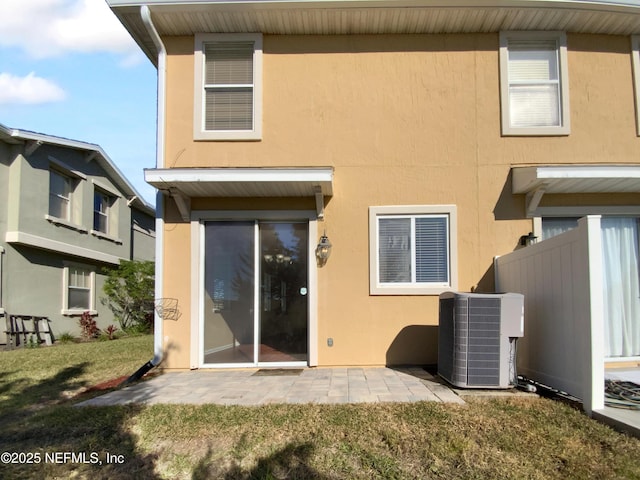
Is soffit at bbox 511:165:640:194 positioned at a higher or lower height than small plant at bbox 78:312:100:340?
higher

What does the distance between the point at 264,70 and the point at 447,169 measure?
3.37 metres

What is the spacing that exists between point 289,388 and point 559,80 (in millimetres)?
6354

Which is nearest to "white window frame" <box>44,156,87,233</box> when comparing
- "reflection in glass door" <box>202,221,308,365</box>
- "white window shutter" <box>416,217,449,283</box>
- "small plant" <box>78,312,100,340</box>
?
"small plant" <box>78,312,100,340</box>

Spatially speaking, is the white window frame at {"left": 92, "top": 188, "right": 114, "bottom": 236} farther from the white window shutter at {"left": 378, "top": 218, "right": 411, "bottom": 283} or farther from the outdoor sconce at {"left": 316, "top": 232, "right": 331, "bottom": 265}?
the white window shutter at {"left": 378, "top": 218, "right": 411, "bottom": 283}

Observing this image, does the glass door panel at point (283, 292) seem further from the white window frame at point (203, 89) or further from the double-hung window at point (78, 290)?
the double-hung window at point (78, 290)

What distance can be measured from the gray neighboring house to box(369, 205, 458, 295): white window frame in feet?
32.2

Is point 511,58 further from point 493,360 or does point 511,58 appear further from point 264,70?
point 493,360

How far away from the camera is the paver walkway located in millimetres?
5469

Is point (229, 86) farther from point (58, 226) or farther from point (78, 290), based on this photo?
point (78, 290)

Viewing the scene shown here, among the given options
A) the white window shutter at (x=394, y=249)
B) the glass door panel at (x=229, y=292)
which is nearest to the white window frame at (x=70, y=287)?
the glass door panel at (x=229, y=292)

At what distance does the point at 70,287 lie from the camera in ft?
48.3

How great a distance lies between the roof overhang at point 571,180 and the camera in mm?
6746

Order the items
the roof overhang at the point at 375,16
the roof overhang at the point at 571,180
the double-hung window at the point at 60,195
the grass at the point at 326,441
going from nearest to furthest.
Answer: the grass at the point at 326,441 < the roof overhang at the point at 571,180 < the roof overhang at the point at 375,16 < the double-hung window at the point at 60,195

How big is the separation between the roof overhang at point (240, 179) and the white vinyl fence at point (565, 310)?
302 centimetres
